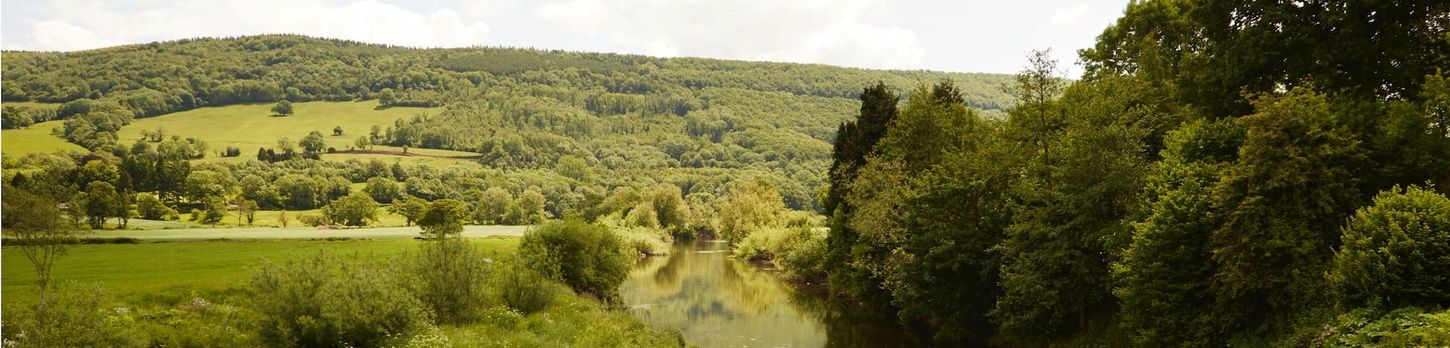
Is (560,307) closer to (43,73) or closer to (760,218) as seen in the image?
(760,218)

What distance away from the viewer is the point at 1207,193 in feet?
65.2

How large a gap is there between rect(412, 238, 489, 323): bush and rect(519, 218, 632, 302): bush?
14.5 metres

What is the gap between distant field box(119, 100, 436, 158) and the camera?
121m

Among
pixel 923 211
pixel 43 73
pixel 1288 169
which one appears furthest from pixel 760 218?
pixel 43 73

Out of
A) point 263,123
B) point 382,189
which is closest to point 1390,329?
point 382,189

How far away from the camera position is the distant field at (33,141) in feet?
163

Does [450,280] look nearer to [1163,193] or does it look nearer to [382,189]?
[1163,193]

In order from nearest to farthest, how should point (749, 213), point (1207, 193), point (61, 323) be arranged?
point (61, 323) → point (1207, 193) → point (749, 213)

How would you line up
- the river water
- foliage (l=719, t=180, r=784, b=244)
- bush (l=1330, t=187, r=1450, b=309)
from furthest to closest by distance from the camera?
foliage (l=719, t=180, r=784, b=244) < the river water < bush (l=1330, t=187, r=1450, b=309)

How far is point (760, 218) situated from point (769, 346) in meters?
53.6

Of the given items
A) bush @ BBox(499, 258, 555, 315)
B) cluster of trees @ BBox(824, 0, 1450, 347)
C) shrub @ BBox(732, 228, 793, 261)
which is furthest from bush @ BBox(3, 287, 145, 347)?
shrub @ BBox(732, 228, 793, 261)

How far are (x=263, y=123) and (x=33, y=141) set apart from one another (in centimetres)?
10009

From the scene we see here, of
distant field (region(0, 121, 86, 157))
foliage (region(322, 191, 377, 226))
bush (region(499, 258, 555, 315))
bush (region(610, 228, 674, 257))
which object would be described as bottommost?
bush (region(610, 228, 674, 257))

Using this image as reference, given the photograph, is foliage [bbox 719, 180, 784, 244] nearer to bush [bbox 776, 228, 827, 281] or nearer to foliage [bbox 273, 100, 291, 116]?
bush [bbox 776, 228, 827, 281]
